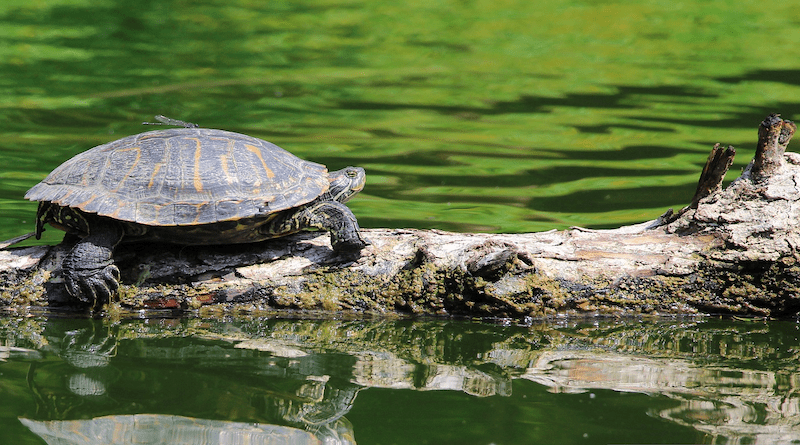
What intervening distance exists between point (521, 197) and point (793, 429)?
507cm

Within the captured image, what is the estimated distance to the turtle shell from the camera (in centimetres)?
453

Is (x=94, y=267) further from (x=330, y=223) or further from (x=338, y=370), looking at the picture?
(x=338, y=370)

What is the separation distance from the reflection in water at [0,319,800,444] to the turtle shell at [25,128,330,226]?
0.69 m

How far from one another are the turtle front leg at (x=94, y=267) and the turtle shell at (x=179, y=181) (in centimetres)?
21

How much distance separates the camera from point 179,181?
183 inches

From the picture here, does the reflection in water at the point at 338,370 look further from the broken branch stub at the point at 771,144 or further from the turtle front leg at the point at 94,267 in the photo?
the broken branch stub at the point at 771,144

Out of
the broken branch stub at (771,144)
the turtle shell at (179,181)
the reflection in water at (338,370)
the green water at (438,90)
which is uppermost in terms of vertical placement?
the green water at (438,90)

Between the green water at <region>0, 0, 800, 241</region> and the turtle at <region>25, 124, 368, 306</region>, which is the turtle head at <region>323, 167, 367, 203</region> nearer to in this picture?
the turtle at <region>25, 124, 368, 306</region>

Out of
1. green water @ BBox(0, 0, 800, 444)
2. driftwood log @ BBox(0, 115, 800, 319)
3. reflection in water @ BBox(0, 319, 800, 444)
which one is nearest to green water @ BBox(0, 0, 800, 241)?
green water @ BBox(0, 0, 800, 444)

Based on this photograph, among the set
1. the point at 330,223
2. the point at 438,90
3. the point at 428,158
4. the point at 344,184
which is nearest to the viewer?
the point at 330,223

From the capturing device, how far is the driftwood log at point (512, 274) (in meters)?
4.63

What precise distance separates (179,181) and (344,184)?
1186mm

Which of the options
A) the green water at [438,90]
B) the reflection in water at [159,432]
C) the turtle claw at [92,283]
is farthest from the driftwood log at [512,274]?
the green water at [438,90]

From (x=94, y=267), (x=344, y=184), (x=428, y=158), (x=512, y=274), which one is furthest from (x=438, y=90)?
(x=94, y=267)
